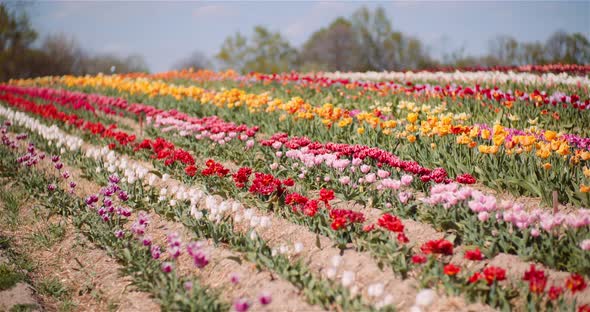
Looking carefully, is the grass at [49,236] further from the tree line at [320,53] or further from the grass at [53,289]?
the tree line at [320,53]

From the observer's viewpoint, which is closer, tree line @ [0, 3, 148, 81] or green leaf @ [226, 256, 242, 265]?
green leaf @ [226, 256, 242, 265]

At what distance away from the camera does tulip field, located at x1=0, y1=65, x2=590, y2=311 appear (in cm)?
337

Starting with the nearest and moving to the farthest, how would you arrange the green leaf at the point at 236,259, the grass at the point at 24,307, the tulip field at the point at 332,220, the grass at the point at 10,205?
the tulip field at the point at 332,220 → the grass at the point at 24,307 → the green leaf at the point at 236,259 → the grass at the point at 10,205

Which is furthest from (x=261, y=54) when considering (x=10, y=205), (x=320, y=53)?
(x=10, y=205)

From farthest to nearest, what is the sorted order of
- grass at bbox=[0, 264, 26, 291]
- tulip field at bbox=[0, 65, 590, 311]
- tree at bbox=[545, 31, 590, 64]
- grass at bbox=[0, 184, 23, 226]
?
tree at bbox=[545, 31, 590, 64] < grass at bbox=[0, 184, 23, 226] < grass at bbox=[0, 264, 26, 291] < tulip field at bbox=[0, 65, 590, 311]

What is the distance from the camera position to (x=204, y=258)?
3291 mm

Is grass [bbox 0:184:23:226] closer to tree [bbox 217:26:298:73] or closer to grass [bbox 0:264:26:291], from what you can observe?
grass [bbox 0:264:26:291]

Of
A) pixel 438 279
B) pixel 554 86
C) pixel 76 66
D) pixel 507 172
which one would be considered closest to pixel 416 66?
pixel 554 86

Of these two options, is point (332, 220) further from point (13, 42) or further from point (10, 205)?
point (13, 42)

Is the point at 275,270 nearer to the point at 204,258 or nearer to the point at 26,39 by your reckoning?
the point at 204,258

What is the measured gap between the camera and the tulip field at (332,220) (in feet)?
11.0

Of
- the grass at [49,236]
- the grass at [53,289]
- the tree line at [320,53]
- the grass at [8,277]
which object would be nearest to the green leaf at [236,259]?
the grass at [53,289]

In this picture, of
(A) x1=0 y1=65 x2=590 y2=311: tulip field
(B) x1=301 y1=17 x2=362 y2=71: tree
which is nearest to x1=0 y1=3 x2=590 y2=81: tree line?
(B) x1=301 y1=17 x2=362 y2=71: tree

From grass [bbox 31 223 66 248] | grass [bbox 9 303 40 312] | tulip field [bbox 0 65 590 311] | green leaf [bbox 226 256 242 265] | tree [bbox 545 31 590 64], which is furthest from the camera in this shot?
tree [bbox 545 31 590 64]
